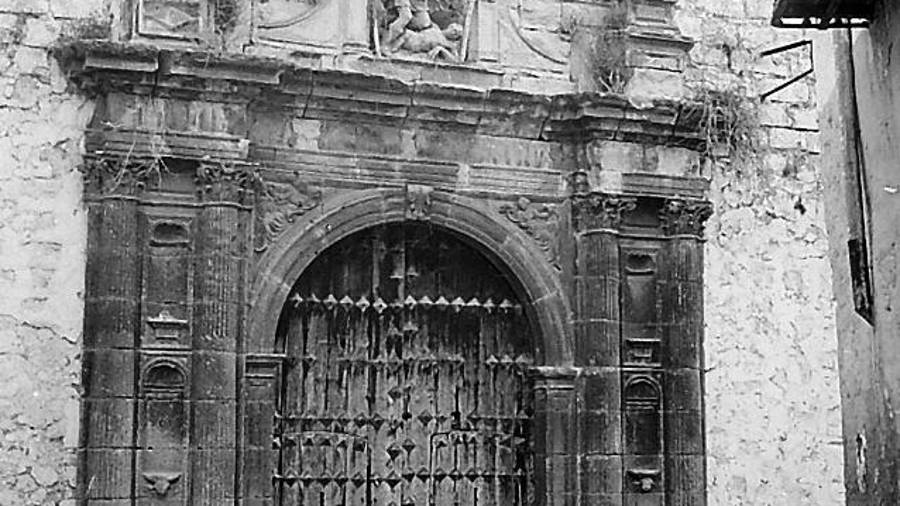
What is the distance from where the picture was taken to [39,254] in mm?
7383

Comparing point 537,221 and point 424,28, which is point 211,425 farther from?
point 424,28

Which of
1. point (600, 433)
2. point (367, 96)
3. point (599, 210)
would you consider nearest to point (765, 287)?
point (599, 210)

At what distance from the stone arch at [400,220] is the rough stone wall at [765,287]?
3.47 ft

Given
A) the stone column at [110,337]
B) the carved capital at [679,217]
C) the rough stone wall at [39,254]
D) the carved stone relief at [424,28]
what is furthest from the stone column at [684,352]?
the rough stone wall at [39,254]

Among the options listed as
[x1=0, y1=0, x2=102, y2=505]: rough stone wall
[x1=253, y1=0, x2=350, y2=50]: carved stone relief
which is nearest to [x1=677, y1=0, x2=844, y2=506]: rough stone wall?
[x1=253, y1=0, x2=350, y2=50]: carved stone relief

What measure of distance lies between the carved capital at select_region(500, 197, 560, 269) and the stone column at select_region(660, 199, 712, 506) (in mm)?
677

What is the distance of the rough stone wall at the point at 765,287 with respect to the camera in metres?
8.66

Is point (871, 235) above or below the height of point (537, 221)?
below

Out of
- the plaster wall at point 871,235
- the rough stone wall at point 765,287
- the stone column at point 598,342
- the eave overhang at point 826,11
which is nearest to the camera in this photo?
the plaster wall at point 871,235

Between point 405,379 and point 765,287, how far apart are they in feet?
7.69

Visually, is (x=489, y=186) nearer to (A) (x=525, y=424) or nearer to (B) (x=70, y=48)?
(A) (x=525, y=424)

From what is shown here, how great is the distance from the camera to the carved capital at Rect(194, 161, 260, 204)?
7.58m

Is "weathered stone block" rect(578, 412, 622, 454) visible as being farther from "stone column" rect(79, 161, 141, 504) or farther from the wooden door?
"stone column" rect(79, 161, 141, 504)

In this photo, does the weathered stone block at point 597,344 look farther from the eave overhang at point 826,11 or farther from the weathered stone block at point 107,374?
the weathered stone block at point 107,374
